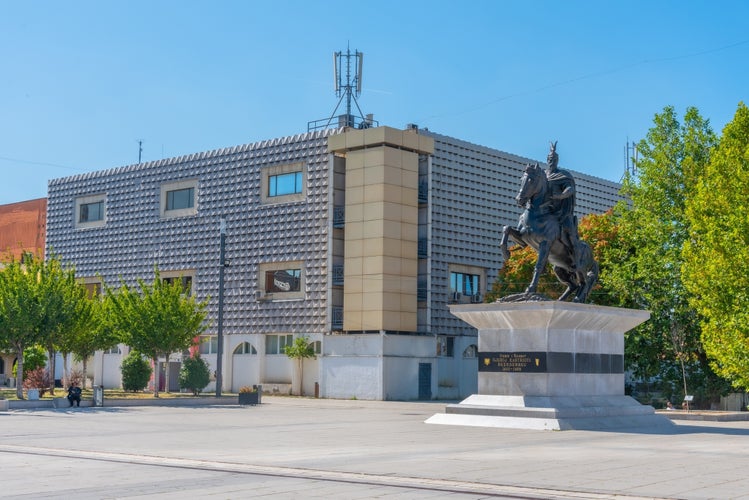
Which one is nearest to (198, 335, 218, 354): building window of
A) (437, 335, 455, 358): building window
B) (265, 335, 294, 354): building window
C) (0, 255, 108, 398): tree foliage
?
(265, 335, 294, 354): building window

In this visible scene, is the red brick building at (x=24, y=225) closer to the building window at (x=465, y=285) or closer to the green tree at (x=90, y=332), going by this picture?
the green tree at (x=90, y=332)

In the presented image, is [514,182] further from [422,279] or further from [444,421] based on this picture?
[444,421]

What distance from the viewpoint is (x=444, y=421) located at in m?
28.9

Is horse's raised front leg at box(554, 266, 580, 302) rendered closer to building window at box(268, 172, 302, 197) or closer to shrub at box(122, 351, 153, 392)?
building window at box(268, 172, 302, 197)

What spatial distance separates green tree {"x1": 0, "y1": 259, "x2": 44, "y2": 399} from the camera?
150 ft

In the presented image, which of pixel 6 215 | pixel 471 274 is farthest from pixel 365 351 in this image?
pixel 6 215

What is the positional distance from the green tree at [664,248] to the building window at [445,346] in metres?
17.1

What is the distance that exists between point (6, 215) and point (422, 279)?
4360cm

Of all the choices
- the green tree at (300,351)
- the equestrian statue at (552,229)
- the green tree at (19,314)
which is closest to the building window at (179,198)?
the green tree at (300,351)

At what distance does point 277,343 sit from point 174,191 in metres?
14.1

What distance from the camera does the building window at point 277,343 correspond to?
6282cm

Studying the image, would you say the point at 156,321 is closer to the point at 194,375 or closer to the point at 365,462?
the point at 194,375

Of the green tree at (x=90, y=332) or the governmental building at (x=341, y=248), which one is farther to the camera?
the governmental building at (x=341, y=248)

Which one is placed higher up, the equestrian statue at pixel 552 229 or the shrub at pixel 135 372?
the equestrian statue at pixel 552 229
